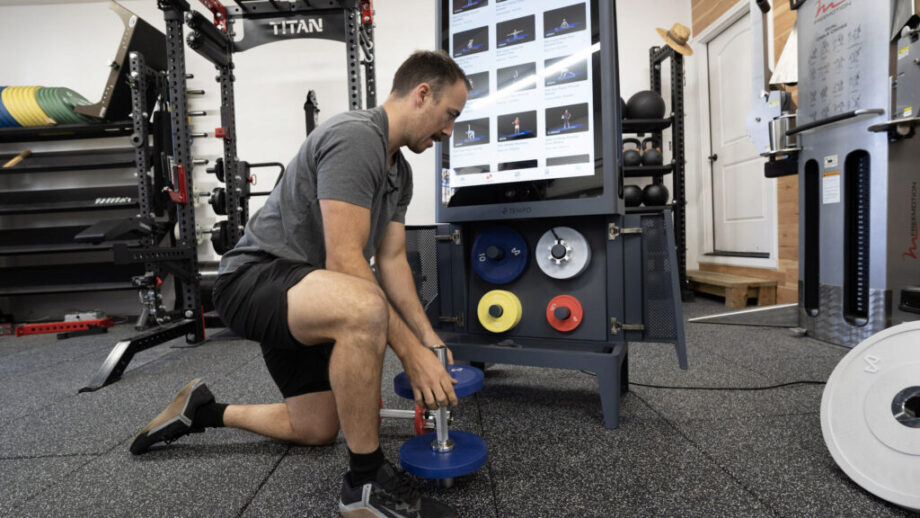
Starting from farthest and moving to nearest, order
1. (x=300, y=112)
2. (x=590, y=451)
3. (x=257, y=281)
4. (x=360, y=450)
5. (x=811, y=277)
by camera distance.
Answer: (x=300, y=112) < (x=811, y=277) < (x=590, y=451) < (x=257, y=281) < (x=360, y=450)

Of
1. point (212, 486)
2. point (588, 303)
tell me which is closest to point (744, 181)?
point (588, 303)

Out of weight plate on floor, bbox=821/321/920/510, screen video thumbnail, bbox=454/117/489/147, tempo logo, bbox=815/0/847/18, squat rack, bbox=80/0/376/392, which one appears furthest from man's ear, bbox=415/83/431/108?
tempo logo, bbox=815/0/847/18

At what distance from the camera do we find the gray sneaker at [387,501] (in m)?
0.91

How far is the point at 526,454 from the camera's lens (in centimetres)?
124

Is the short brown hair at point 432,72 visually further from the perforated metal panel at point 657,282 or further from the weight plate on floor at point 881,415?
the weight plate on floor at point 881,415

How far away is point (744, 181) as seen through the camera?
3.87 m

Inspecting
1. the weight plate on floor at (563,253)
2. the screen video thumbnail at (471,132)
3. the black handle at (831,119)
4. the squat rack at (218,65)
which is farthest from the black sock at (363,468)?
the black handle at (831,119)

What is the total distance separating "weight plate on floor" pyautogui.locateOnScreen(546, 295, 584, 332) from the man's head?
0.71 metres

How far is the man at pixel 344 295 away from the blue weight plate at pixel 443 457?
0.13 ft

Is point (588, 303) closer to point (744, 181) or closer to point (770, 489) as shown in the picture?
point (770, 489)

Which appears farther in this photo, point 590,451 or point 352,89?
point 352,89

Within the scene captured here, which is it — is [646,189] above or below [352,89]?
below

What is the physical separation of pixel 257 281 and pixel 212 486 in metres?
0.52

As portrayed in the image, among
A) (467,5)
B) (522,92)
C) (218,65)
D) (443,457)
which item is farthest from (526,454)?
(218,65)
